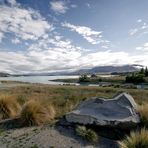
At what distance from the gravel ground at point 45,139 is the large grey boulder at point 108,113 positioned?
22.3 inches

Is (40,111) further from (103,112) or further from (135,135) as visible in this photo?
(135,135)

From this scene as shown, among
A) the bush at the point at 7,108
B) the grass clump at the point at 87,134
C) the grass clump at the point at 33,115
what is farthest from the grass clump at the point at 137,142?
the bush at the point at 7,108

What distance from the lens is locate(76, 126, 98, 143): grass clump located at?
796 centimetres

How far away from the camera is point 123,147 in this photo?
6969 mm

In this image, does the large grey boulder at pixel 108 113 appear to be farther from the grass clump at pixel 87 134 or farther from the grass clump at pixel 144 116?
the grass clump at pixel 87 134

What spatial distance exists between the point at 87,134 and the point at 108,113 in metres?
1.75

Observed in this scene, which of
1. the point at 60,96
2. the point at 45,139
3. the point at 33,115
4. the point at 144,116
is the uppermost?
the point at 33,115

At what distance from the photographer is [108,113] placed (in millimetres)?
9531

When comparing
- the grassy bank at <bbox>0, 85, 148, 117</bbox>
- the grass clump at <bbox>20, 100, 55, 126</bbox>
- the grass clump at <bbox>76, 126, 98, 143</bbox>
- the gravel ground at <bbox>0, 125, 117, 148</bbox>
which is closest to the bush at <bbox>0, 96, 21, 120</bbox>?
the grassy bank at <bbox>0, 85, 148, 117</bbox>

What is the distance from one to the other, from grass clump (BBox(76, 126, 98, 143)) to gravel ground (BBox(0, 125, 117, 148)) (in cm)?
14

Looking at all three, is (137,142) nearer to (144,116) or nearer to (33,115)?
(144,116)

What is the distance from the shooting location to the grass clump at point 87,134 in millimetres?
7957

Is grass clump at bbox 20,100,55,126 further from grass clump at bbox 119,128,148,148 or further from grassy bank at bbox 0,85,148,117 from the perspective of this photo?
grass clump at bbox 119,128,148,148

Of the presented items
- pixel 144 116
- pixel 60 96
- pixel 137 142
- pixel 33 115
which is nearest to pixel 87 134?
pixel 137 142
